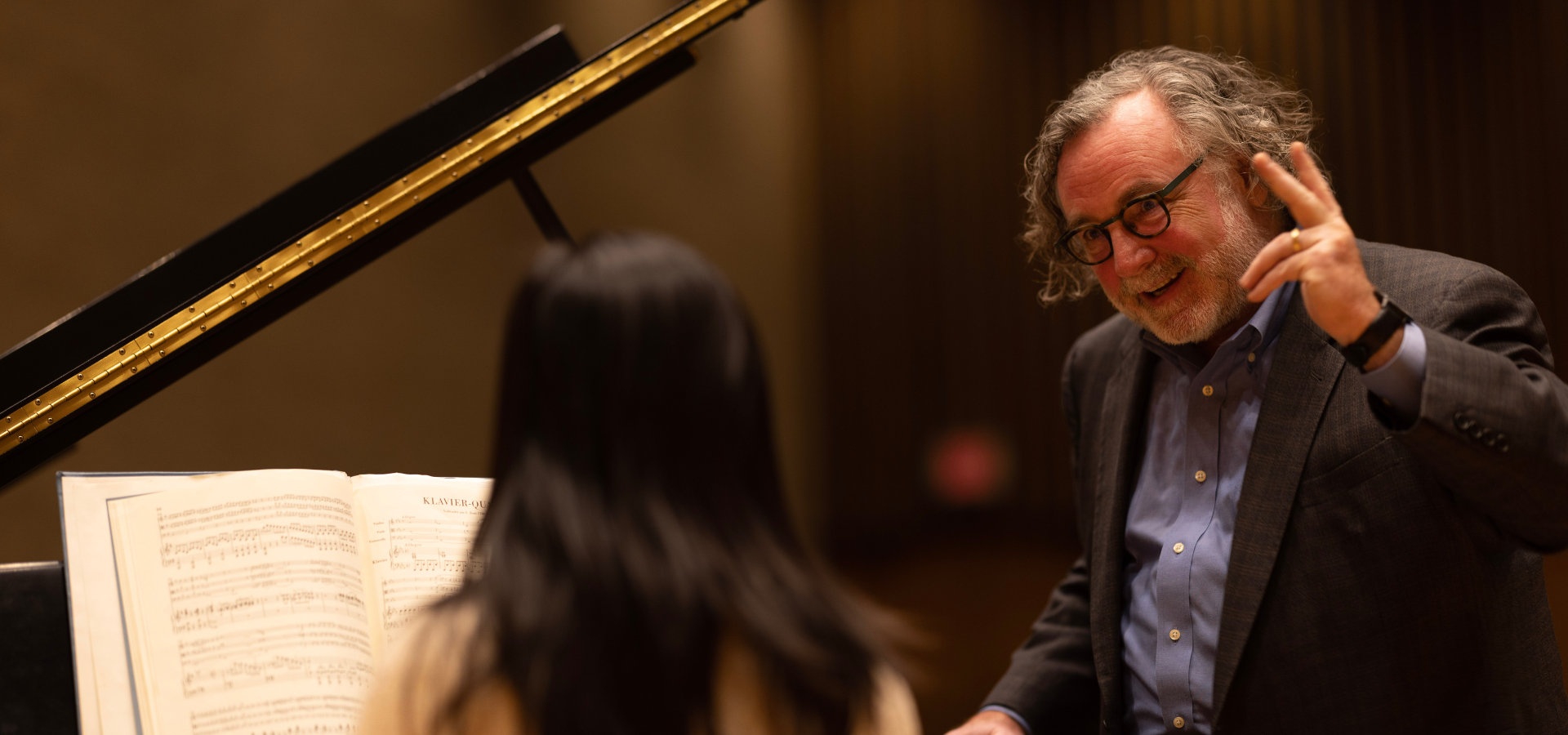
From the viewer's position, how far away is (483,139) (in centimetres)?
159

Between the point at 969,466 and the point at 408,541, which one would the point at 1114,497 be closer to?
the point at 408,541

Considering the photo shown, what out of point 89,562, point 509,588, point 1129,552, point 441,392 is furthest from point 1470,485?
point 441,392

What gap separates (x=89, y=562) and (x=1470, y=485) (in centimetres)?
155

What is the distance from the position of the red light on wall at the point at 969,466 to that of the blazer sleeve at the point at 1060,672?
1762 millimetres

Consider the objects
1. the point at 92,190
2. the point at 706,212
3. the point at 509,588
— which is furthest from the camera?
the point at 706,212

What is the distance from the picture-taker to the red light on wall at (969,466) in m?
3.51

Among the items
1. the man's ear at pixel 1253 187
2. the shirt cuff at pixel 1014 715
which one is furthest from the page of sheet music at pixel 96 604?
the man's ear at pixel 1253 187

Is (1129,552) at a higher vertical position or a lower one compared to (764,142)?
lower

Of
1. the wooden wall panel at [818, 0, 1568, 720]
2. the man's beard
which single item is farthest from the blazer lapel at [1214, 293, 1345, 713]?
the wooden wall panel at [818, 0, 1568, 720]

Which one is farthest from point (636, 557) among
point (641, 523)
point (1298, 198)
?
point (1298, 198)

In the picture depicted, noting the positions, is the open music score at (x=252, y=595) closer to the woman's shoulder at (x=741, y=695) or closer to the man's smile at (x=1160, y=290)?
the woman's shoulder at (x=741, y=695)

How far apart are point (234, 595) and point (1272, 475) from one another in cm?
130

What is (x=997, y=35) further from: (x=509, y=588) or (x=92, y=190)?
(x=509, y=588)

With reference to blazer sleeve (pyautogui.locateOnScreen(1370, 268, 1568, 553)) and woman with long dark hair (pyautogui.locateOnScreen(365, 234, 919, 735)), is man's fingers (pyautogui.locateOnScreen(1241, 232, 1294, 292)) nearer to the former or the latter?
blazer sleeve (pyautogui.locateOnScreen(1370, 268, 1568, 553))
